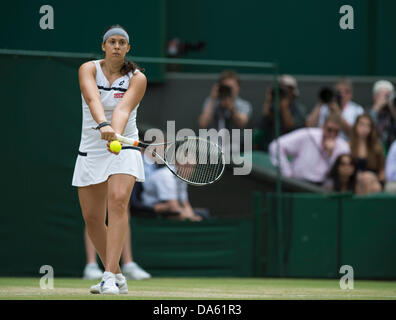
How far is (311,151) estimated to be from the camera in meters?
11.0

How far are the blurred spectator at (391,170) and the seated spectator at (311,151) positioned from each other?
22.6 inches

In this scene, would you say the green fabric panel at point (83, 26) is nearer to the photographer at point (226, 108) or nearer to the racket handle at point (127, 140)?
the photographer at point (226, 108)

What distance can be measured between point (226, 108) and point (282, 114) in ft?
3.16

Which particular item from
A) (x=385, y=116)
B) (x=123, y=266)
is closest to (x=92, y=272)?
(x=123, y=266)

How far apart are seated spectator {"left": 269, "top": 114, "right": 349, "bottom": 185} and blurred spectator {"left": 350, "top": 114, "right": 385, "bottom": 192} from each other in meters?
0.17

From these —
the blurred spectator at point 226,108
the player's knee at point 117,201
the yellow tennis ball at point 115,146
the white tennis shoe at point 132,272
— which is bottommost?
the white tennis shoe at point 132,272

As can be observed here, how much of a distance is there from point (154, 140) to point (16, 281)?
2620 mm

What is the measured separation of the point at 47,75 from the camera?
380 inches

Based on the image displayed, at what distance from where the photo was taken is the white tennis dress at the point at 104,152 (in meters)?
6.64

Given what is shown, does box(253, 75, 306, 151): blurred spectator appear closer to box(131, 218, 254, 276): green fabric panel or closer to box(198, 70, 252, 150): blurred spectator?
box(198, 70, 252, 150): blurred spectator

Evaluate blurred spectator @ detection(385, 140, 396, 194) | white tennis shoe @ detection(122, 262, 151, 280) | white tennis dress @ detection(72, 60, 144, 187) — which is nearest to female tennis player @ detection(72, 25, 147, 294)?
white tennis dress @ detection(72, 60, 144, 187)

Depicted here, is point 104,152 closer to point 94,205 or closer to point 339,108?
point 94,205

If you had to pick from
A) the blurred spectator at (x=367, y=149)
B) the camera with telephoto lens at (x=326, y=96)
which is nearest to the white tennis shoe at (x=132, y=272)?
the blurred spectator at (x=367, y=149)

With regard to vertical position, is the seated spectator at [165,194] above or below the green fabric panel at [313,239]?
above
